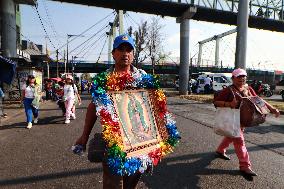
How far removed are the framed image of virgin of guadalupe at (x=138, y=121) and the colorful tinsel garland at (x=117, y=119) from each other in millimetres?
43

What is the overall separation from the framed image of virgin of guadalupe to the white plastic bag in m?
2.81

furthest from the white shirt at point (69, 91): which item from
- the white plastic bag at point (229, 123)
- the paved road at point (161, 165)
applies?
the white plastic bag at point (229, 123)

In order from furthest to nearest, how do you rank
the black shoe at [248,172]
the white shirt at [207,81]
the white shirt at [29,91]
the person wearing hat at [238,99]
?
1. the white shirt at [207,81]
2. the white shirt at [29,91]
3. the person wearing hat at [238,99]
4. the black shoe at [248,172]

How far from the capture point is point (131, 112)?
2926 mm

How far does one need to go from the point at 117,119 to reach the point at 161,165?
356cm

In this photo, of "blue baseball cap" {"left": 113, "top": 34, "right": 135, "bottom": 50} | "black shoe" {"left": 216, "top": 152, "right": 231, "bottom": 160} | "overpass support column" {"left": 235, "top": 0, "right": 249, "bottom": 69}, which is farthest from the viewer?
"overpass support column" {"left": 235, "top": 0, "right": 249, "bottom": 69}

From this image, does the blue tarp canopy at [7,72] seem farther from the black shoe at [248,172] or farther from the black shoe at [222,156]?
the black shoe at [248,172]

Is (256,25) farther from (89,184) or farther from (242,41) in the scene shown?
(89,184)

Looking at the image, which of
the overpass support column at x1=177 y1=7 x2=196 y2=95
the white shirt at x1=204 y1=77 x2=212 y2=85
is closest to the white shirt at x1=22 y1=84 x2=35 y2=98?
the overpass support column at x1=177 y1=7 x2=196 y2=95

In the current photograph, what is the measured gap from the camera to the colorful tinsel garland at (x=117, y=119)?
9.00 feet

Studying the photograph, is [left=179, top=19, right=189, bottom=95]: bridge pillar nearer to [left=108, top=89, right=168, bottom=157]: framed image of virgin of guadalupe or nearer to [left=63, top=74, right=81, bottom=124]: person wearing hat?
[left=63, top=74, right=81, bottom=124]: person wearing hat

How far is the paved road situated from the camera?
17.0 ft

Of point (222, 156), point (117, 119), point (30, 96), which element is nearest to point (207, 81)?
point (30, 96)

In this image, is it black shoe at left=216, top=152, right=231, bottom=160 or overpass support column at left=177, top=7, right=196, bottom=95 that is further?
overpass support column at left=177, top=7, right=196, bottom=95
